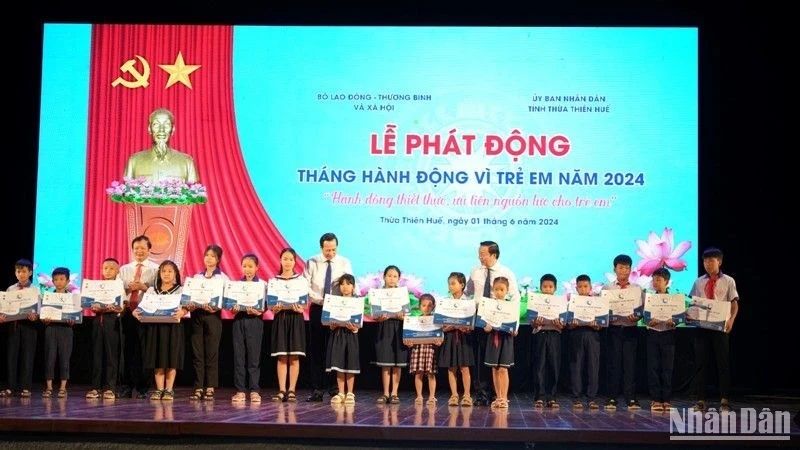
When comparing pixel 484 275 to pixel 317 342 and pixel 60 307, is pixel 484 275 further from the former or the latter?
pixel 60 307

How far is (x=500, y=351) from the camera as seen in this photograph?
6996 millimetres

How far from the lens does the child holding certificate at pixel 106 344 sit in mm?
7207

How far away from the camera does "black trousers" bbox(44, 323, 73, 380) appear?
739 centimetres

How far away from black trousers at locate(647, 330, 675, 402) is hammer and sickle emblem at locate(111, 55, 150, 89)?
191 inches

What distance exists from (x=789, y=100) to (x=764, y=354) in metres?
2.26

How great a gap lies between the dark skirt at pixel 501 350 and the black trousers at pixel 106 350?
287cm

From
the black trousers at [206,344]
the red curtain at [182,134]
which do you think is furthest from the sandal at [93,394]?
the red curtain at [182,134]

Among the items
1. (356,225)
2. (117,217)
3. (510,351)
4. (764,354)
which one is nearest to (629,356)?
(510,351)

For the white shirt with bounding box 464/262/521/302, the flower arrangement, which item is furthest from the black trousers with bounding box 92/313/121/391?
the white shirt with bounding box 464/262/521/302

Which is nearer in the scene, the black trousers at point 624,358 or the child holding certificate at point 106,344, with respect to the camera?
the black trousers at point 624,358

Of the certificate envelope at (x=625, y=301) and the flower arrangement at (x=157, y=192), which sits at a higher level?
the flower arrangement at (x=157, y=192)

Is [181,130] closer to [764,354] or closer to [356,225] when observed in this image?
[356,225]

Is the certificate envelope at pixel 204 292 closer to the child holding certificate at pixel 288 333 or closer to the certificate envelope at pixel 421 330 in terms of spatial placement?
the child holding certificate at pixel 288 333

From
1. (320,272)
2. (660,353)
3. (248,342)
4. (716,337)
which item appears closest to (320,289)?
(320,272)
